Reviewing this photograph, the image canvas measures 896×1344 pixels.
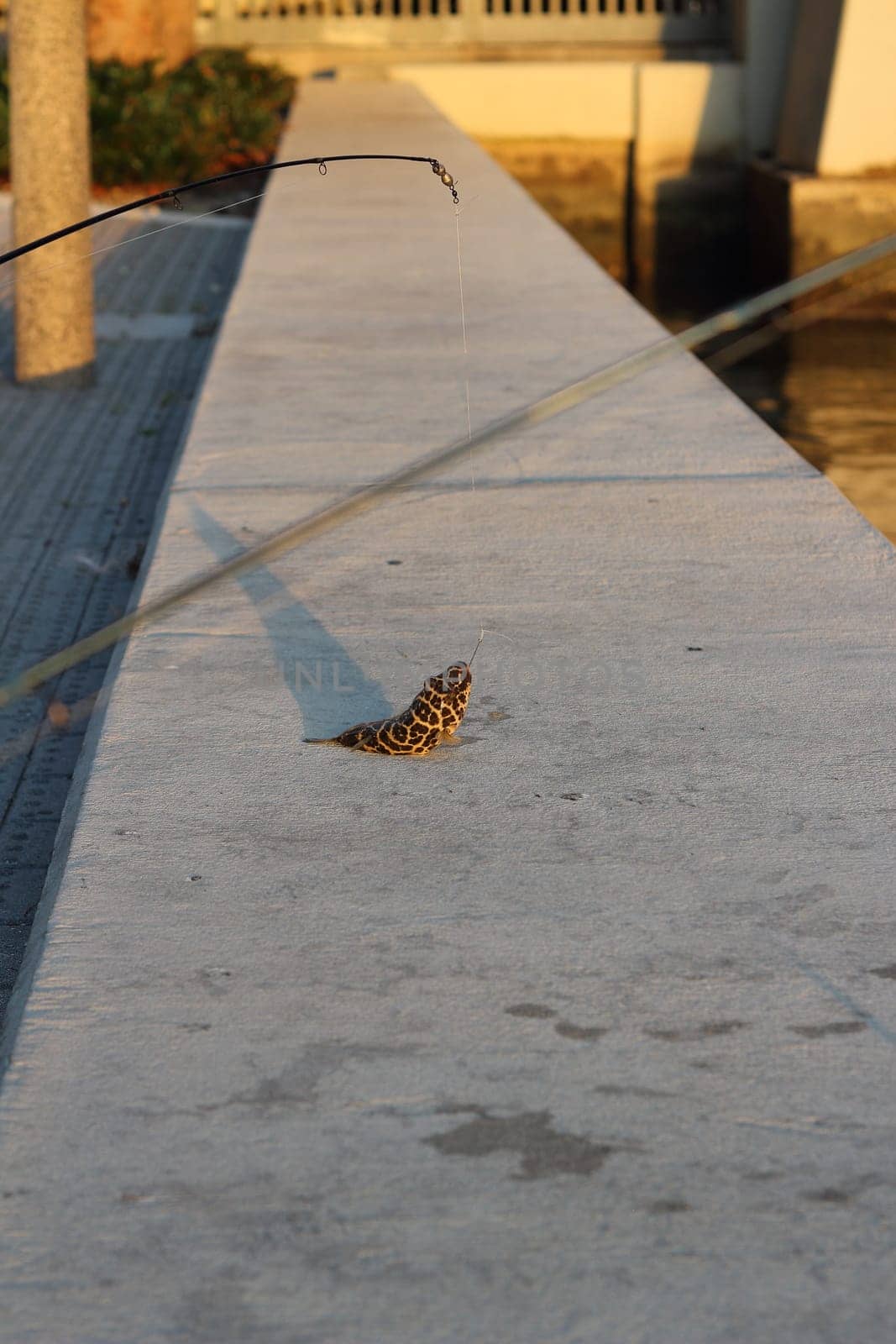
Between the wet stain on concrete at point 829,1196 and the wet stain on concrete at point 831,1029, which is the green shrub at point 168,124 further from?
the wet stain on concrete at point 829,1196

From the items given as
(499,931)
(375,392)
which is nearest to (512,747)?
(499,931)

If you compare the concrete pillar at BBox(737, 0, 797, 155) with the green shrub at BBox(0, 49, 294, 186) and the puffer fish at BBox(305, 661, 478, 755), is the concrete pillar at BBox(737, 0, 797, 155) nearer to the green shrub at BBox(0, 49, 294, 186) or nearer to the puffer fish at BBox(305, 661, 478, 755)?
the green shrub at BBox(0, 49, 294, 186)

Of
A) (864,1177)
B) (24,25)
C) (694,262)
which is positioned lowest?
(694,262)

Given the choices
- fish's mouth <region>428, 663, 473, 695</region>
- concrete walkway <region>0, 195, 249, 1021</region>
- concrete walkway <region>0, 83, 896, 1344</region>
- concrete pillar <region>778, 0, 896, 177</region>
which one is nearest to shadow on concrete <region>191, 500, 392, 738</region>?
concrete walkway <region>0, 83, 896, 1344</region>

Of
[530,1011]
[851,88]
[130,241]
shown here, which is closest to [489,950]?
[530,1011]

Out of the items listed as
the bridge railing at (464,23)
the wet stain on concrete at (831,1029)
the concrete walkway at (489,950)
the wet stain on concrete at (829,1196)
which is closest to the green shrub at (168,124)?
the bridge railing at (464,23)

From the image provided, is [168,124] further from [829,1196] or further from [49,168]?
[829,1196]

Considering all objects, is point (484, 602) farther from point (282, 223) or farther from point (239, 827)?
point (282, 223)
